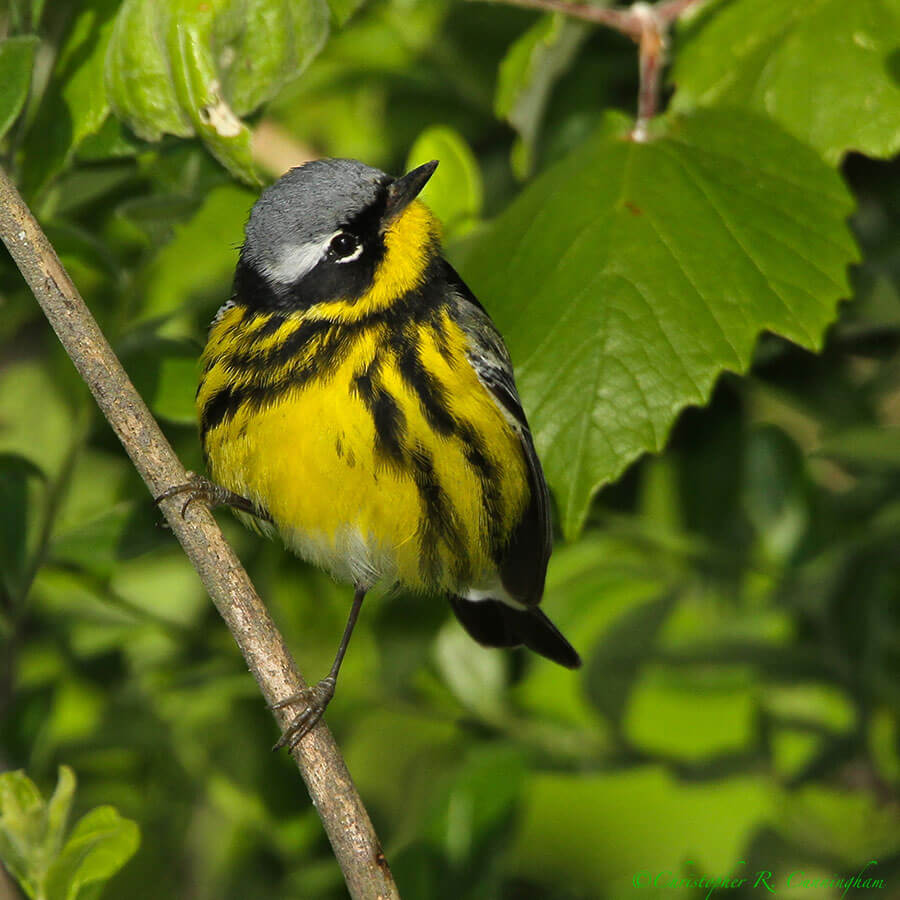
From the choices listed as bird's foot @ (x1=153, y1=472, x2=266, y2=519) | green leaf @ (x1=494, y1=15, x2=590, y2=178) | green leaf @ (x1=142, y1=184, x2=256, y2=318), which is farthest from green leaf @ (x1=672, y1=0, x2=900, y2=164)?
bird's foot @ (x1=153, y1=472, x2=266, y2=519)

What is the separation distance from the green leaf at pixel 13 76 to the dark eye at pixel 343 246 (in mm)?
890

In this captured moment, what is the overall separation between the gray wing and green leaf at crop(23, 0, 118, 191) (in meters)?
0.98

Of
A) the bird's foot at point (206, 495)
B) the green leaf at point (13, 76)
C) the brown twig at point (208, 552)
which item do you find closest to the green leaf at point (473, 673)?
the bird's foot at point (206, 495)

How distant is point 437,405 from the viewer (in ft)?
9.78

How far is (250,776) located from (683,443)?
1.59 m

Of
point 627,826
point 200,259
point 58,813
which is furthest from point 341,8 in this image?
point 627,826

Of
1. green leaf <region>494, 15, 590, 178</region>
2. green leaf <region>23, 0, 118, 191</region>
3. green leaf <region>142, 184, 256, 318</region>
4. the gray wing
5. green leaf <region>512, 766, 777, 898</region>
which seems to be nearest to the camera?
green leaf <region>23, 0, 118, 191</region>

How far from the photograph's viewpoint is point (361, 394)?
9.52 feet

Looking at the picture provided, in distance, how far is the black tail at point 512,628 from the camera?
3.64 metres

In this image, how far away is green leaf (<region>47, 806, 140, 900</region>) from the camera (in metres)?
2.13

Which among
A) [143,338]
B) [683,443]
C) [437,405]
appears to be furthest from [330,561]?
[683,443]

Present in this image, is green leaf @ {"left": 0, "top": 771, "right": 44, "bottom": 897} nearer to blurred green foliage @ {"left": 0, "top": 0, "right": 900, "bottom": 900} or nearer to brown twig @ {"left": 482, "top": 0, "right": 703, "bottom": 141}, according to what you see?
blurred green foliage @ {"left": 0, "top": 0, "right": 900, "bottom": 900}

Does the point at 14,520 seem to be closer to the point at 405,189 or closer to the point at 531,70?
the point at 405,189

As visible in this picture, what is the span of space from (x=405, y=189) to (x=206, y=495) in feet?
2.94
